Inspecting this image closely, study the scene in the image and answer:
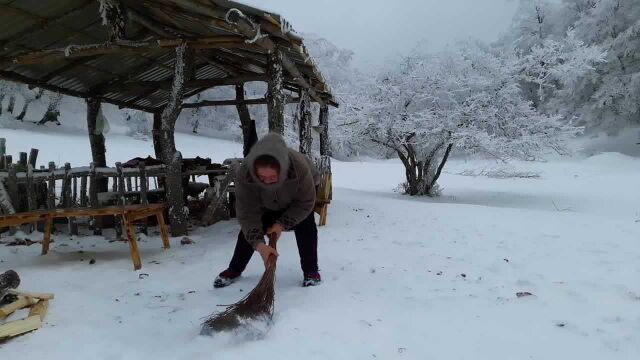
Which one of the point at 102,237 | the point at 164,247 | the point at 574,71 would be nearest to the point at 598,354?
the point at 164,247

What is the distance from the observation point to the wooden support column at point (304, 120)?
812cm

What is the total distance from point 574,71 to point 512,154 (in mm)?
3422

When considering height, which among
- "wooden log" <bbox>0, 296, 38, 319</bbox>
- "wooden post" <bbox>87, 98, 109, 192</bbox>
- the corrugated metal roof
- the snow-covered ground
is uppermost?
the corrugated metal roof

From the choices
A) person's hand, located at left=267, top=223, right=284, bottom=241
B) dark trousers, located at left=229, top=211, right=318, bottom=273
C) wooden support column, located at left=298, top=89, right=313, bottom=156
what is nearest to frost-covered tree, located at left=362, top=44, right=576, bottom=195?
wooden support column, located at left=298, top=89, right=313, bottom=156

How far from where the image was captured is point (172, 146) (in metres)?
5.84

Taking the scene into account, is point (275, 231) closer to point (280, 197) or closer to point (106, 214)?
point (280, 197)

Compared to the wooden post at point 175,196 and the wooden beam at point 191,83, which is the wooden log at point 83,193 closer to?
the wooden post at point 175,196

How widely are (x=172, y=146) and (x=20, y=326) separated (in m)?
3.52

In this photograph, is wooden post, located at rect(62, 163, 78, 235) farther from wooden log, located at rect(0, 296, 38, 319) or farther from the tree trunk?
the tree trunk

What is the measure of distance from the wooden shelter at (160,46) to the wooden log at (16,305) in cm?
277

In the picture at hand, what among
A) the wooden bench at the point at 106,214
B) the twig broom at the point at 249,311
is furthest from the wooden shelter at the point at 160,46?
the twig broom at the point at 249,311

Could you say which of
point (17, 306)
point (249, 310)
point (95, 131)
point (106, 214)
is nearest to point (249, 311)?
point (249, 310)

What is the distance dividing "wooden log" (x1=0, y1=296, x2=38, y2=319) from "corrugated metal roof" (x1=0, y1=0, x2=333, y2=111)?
321 centimetres

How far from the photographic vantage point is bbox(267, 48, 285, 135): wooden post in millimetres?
5770
